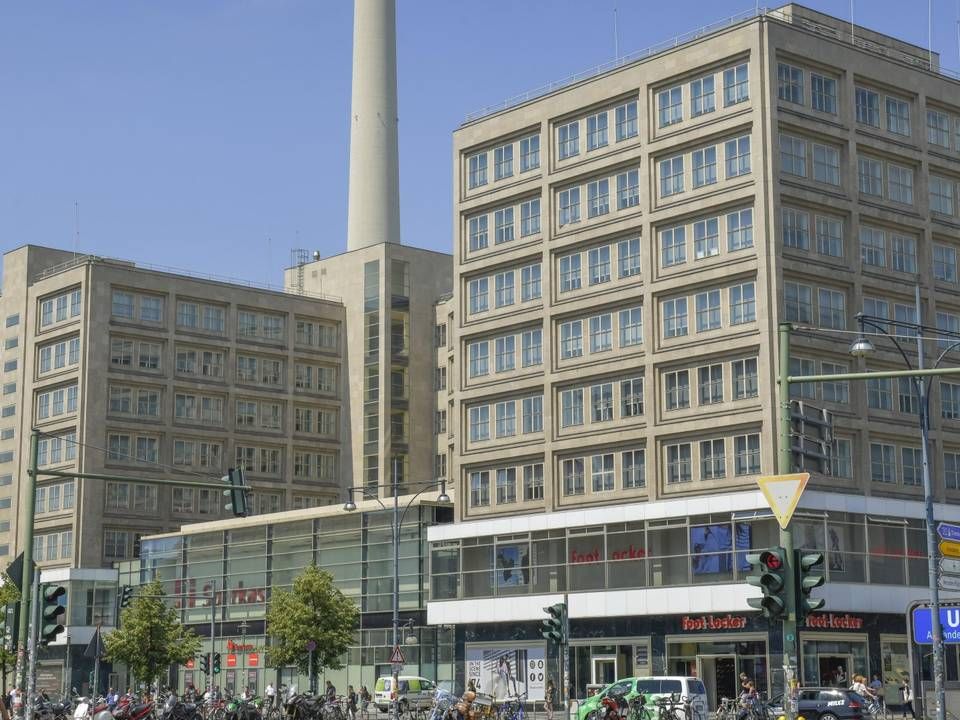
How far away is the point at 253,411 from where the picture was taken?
105312mm

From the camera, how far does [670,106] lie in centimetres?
6719

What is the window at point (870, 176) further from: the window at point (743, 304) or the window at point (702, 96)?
the window at point (743, 304)

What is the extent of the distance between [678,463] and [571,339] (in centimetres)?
855

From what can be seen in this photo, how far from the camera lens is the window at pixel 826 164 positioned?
64688 millimetres

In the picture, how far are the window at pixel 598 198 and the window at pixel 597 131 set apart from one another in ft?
5.56

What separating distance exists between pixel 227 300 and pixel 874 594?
5643cm

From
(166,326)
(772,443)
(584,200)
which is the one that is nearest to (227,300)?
(166,326)

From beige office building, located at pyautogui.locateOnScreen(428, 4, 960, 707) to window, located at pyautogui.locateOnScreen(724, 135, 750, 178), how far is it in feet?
0.47

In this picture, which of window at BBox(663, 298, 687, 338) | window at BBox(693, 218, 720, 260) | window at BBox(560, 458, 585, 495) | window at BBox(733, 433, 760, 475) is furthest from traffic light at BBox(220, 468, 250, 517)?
window at BBox(560, 458, 585, 495)

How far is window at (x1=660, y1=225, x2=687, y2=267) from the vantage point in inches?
2589

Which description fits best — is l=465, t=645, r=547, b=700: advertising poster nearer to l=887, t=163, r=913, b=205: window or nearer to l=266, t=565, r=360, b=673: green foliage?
l=266, t=565, r=360, b=673: green foliage

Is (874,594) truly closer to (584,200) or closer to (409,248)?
(584,200)

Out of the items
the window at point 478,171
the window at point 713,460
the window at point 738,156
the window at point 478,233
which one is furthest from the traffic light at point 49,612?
the window at point 478,171

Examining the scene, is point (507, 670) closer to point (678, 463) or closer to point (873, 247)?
point (678, 463)
